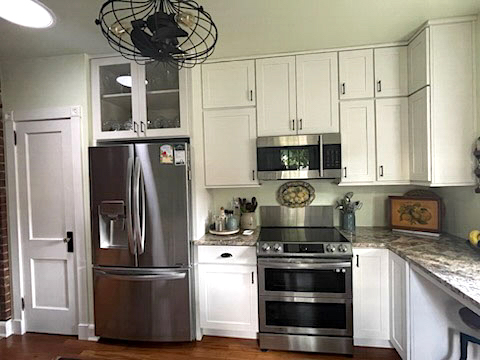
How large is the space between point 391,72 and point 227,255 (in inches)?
84.1

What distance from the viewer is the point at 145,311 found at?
86.3 inches

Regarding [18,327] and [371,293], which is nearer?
[371,293]

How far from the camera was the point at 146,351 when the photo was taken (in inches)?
87.3

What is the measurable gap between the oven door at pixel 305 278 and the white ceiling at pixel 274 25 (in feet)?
5.96

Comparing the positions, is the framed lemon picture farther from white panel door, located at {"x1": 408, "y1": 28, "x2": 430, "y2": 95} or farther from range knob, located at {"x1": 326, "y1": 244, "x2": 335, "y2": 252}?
A: white panel door, located at {"x1": 408, "y1": 28, "x2": 430, "y2": 95}

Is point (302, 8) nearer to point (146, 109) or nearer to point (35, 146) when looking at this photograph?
point (146, 109)

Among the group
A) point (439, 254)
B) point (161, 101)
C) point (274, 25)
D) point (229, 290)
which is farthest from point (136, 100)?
point (439, 254)

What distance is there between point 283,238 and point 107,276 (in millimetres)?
1547

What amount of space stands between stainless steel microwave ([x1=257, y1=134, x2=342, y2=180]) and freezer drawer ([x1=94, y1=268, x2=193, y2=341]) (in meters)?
1.17

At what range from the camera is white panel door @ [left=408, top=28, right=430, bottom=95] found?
6.55 ft

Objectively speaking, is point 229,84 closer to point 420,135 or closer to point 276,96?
point 276,96

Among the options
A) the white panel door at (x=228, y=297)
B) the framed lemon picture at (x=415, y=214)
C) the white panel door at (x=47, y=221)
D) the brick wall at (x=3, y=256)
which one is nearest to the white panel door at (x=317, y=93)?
the framed lemon picture at (x=415, y=214)

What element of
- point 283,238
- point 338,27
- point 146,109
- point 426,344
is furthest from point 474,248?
point 146,109

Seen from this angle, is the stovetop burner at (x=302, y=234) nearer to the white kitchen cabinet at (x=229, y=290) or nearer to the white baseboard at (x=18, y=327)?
the white kitchen cabinet at (x=229, y=290)
